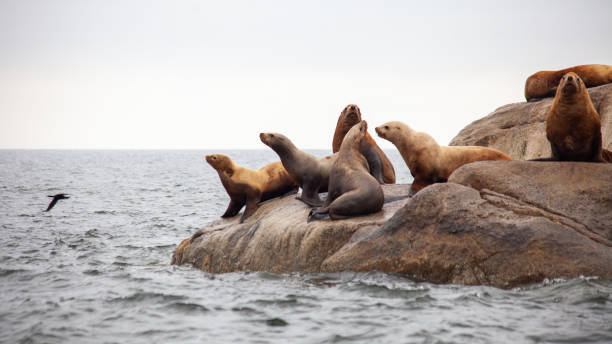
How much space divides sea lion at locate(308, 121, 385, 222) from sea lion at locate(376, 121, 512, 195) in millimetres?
827

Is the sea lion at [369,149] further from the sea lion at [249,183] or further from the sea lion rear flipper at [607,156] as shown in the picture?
the sea lion rear flipper at [607,156]

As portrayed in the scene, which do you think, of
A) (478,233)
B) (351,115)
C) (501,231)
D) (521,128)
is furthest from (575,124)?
(521,128)

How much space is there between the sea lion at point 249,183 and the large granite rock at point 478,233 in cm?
154

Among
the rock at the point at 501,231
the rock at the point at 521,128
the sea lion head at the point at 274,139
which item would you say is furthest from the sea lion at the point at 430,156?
the rock at the point at 521,128

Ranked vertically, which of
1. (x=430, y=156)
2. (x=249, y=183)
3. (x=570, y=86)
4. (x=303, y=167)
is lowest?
(x=249, y=183)

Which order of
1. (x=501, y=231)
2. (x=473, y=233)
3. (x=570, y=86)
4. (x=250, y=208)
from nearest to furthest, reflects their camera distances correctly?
1. (x=501, y=231)
2. (x=473, y=233)
3. (x=570, y=86)
4. (x=250, y=208)

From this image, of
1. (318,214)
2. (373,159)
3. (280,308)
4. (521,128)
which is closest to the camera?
(280,308)

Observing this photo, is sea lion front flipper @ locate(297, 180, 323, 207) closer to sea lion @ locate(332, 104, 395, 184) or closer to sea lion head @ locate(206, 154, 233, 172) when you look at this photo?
sea lion @ locate(332, 104, 395, 184)

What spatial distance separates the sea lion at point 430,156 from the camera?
8.91m

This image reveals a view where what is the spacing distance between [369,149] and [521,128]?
455 cm

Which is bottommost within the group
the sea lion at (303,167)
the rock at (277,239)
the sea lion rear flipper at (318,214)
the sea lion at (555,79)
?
the rock at (277,239)

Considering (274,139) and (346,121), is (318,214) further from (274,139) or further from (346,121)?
(346,121)

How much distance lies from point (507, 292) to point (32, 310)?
5.51 metres

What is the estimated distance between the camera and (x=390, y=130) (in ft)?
31.1
